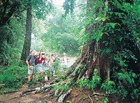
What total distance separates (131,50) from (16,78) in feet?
21.9

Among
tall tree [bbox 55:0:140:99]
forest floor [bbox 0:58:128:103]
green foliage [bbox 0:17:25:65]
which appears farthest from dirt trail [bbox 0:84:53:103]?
green foliage [bbox 0:17:25:65]

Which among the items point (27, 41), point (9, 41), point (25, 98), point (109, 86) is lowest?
point (25, 98)

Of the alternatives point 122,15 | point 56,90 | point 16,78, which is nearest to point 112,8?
point 122,15

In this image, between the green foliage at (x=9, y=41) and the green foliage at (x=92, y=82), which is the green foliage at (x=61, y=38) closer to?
the green foliage at (x=9, y=41)

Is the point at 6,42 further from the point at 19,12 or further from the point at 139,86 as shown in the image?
the point at 139,86

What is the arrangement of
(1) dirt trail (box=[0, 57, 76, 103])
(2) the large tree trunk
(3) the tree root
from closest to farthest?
1. (3) the tree root
2. (1) dirt trail (box=[0, 57, 76, 103])
3. (2) the large tree trunk

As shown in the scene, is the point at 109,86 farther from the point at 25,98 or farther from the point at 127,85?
the point at 25,98

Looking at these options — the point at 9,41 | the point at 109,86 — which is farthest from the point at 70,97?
the point at 9,41

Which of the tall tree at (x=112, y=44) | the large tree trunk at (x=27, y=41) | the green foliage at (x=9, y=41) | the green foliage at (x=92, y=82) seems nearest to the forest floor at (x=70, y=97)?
the green foliage at (x=92, y=82)

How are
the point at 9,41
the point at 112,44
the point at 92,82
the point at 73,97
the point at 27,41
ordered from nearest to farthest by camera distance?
the point at 112,44
the point at 92,82
the point at 73,97
the point at 27,41
the point at 9,41

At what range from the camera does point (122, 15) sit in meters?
6.55

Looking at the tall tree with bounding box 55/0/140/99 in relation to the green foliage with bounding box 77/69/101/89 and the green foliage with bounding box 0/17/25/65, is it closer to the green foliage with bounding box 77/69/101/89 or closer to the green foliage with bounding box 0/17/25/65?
the green foliage with bounding box 77/69/101/89

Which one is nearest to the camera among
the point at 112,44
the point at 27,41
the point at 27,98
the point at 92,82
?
the point at 112,44

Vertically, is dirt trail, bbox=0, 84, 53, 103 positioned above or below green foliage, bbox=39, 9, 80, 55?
below
